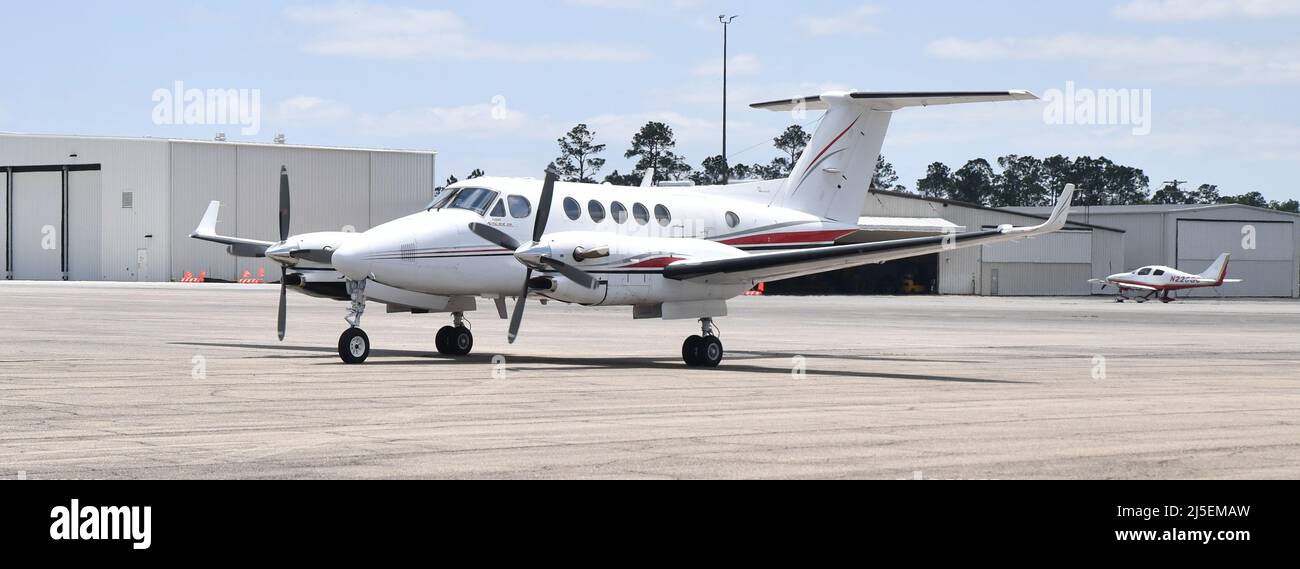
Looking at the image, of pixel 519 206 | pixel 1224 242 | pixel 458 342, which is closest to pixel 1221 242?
pixel 1224 242

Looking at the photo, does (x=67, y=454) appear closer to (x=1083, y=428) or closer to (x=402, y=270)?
(x=1083, y=428)

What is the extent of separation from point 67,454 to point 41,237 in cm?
9319

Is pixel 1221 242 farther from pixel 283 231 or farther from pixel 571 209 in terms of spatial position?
pixel 283 231

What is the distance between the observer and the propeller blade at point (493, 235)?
22.6 metres

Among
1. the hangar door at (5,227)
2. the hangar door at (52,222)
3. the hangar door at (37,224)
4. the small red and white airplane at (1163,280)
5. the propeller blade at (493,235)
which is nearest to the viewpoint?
the propeller blade at (493,235)

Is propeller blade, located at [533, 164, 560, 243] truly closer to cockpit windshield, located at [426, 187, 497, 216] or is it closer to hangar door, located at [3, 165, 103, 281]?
cockpit windshield, located at [426, 187, 497, 216]

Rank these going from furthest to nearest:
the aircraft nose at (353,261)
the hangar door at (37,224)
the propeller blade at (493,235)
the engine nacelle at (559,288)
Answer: the hangar door at (37,224) → the propeller blade at (493,235) → the engine nacelle at (559,288) → the aircraft nose at (353,261)

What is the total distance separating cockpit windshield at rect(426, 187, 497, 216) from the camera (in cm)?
2303

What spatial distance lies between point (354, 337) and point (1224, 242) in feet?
328

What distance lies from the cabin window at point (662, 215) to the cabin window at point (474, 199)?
10.7 ft

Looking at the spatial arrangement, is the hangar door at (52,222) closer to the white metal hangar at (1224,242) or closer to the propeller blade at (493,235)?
the propeller blade at (493,235)

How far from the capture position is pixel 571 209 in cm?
2369

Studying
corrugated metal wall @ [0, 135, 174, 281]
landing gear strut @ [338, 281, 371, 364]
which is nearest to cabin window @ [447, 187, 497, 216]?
landing gear strut @ [338, 281, 371, 364]

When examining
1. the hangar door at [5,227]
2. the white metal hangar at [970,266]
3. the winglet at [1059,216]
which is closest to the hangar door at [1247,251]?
the white metal hangar at [970,266]
